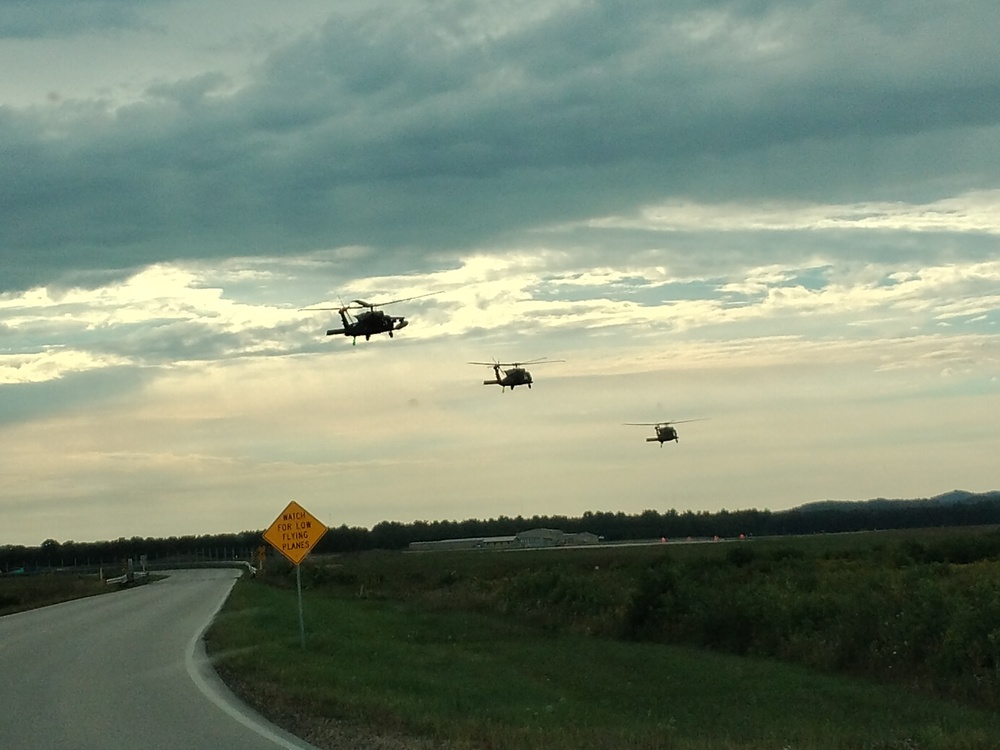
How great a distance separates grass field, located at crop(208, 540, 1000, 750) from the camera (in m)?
13.5

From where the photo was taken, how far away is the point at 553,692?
1959cm

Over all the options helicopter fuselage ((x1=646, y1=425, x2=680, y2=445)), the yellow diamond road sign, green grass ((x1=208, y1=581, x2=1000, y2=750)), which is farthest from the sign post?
helicopter fuselage ((x1=646, y1=425, x2=680, y2=445))

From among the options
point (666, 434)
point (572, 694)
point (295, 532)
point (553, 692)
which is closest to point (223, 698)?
point (553, 692)

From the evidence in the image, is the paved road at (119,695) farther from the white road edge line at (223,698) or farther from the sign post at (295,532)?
the sign post at (295,532)

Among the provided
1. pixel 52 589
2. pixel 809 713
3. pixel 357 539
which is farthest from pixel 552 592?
pixel 357 539

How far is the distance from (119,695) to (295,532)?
7177 mm

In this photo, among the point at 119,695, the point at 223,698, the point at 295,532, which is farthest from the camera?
the point at 295,532

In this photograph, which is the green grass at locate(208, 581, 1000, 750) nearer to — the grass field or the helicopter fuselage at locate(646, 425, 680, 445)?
the grass field

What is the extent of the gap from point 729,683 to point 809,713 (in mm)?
3576

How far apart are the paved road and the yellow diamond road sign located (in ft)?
8.26

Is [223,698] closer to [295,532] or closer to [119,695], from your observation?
[119,695]

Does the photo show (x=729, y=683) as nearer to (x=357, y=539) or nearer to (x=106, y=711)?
(x=106, y=711)

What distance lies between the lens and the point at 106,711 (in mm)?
15383

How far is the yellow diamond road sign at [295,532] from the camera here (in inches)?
931
